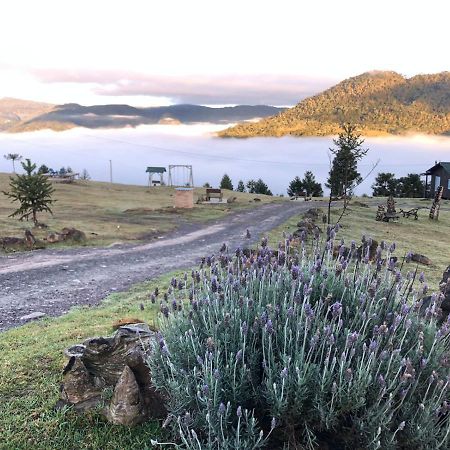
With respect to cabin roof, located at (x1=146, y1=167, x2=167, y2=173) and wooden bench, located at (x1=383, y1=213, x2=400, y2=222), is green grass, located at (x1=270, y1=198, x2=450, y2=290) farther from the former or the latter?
cabin roof, located at (x1=146, y1=167, x2=167, y2=173)

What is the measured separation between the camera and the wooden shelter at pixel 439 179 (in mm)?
62062

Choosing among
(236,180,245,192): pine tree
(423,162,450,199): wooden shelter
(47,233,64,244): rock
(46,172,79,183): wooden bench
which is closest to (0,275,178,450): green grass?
(47,233,64,244): rock

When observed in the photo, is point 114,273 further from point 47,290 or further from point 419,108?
point 419,108

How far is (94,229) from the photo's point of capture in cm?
2250

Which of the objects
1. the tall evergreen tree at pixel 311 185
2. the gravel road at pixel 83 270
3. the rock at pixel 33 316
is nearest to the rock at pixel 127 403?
the gravel road at pixel 83 270

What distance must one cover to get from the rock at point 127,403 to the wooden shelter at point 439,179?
63922 millimetres

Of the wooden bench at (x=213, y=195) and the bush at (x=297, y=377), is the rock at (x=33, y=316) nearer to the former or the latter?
the bush at (x=297, y=377)

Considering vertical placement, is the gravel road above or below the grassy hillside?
above

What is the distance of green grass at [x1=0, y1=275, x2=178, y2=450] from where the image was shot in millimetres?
3594

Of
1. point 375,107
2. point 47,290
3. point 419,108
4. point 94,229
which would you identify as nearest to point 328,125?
point 375,107

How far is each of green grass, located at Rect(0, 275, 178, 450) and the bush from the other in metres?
0.54

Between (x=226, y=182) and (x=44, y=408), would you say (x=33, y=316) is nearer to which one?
(x=44, y=408)

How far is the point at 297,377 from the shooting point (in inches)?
112

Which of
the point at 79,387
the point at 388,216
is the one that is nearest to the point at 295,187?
the point at 388,216
